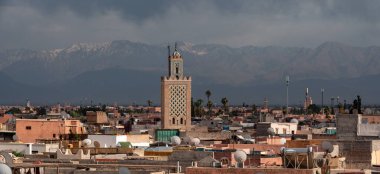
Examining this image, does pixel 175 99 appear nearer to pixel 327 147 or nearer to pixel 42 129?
pixel 42 129

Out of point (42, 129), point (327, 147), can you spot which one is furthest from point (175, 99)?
point (327, 147)

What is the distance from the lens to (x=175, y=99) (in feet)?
213

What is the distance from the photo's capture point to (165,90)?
65.1 metres

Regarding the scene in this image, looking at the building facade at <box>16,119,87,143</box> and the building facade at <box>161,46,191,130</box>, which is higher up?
the building facade at <box>161,46,191,130</box>

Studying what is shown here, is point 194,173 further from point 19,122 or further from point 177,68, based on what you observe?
point 177,68

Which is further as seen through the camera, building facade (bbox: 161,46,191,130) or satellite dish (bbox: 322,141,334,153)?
building facade (bbox: 161,46,191,130)

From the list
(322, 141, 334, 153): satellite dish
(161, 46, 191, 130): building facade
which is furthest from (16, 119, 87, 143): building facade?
(322, 141, 334, 153): satellite dish

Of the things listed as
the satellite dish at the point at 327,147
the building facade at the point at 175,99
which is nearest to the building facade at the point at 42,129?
the building facade at the point at 175,99

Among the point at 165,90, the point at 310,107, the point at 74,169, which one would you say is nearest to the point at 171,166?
the point at 74,169

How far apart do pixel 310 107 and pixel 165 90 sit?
97.2 m

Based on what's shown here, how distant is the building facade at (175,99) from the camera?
64125 millimetres

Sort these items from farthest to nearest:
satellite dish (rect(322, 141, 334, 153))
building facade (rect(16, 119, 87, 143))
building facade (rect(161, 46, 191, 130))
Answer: building facade (rect(161, 46, 191, 130)) < building facade (rect(16, 119, 87, 143)) < satellite dish (rect(322, 141, 334, 153))

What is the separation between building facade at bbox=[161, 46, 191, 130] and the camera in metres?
64.1

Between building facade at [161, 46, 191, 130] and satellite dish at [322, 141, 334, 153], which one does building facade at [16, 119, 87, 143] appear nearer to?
building facade at [161, 46, 191, 130]
